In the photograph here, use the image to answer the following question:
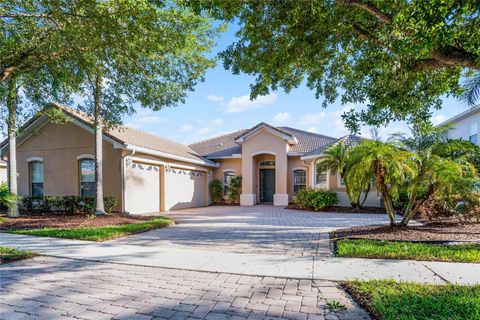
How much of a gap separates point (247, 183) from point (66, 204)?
11107 millimetres

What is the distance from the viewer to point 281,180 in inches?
782

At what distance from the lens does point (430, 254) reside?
609 cm

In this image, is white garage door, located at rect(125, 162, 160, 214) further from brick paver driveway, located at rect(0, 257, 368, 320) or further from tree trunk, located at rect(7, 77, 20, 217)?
brick paver driveway, located at rect(0, 257, 368, 320)

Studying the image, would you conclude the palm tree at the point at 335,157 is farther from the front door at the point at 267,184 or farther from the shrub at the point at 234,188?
the shrub at the point at 234,188

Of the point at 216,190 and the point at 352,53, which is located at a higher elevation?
the point at 352,53

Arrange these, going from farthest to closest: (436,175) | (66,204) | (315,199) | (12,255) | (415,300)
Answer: (315,199), (66,204), (436,175), (12,255), (415,300)

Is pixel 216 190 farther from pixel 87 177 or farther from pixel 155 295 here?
pixel 155 295

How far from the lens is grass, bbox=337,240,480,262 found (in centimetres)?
590

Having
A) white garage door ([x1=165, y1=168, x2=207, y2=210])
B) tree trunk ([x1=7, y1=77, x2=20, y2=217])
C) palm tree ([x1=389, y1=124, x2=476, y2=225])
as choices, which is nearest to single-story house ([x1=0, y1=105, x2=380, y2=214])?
white garage door ([x1=165, y1=168, x2=207, y2=210])

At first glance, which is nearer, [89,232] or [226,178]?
[89,232]

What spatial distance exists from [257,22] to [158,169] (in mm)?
11398

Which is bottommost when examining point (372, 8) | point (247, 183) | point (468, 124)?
point (247, 183)

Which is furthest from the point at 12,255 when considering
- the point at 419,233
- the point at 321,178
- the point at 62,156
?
the point at 321,178

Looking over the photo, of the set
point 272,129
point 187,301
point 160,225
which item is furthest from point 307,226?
point 272,129
